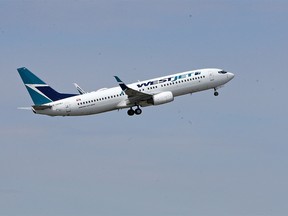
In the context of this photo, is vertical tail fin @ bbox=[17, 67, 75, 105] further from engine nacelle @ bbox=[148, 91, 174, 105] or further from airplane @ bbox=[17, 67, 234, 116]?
engine nacelle @ bbox=[148, 91, 174, 105]

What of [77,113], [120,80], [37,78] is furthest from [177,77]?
[37,78]

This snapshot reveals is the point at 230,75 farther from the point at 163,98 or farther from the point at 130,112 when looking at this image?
the point at 130,112

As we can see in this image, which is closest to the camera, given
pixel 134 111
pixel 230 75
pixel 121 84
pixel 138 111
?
pixel 121 84

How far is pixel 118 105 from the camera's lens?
92.8 m

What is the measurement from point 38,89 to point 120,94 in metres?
12.6

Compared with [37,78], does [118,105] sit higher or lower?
lower

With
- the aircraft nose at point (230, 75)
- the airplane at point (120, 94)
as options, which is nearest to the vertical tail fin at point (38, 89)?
the airplane at point (120, 94)

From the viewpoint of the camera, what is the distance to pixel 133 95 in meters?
92.2

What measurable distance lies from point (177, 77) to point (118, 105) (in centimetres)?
974

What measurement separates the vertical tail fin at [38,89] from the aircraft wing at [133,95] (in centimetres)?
872

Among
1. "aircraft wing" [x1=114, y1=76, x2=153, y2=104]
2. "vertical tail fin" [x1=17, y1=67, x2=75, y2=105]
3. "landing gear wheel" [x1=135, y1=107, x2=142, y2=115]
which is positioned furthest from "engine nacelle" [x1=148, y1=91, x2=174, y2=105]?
"vertical tail fin" [x1=17, y1=67, x2=75, y2=105]

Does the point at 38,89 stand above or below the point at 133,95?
above

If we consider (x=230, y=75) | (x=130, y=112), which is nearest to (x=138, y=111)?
(x=130, y=112)

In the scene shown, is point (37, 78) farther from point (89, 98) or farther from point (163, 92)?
point (163, 92)
